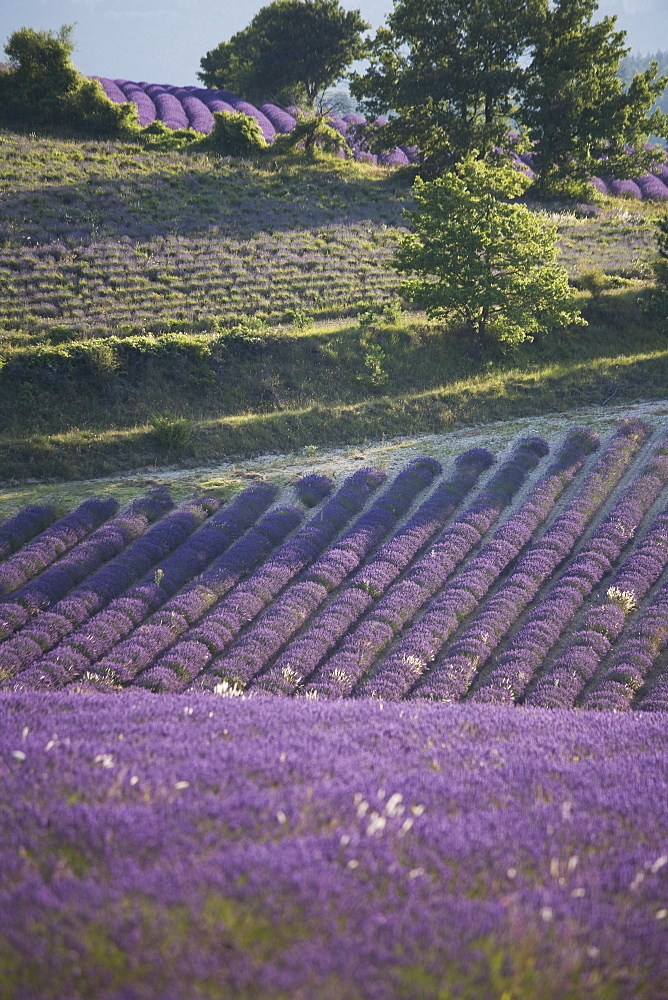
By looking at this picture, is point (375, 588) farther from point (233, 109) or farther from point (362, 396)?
A: point (233, 109)

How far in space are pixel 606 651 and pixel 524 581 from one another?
7.93 feet

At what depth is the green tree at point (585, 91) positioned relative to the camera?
41.3m

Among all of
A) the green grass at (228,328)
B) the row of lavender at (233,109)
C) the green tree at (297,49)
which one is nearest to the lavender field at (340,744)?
the green grass at (228,328)

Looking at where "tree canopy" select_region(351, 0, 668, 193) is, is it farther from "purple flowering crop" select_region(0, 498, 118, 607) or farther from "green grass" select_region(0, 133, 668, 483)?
"purple flowering crop" select_region(0, 498, 118, 607)

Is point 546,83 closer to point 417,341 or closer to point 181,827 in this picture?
point 417,341

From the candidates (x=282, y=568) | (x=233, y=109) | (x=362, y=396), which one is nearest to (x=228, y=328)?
(x=362, y=396)

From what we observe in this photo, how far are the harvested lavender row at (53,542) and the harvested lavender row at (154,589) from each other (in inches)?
88.8

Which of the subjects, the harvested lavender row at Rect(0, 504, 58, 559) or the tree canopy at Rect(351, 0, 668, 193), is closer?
the harvested lavender row at Rect(0, 504, 58, 559)

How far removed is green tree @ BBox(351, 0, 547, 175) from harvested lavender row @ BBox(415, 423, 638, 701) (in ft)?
105

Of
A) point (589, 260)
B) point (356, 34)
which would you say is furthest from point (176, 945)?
point (356, 34)

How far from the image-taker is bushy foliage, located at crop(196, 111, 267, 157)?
152 feet

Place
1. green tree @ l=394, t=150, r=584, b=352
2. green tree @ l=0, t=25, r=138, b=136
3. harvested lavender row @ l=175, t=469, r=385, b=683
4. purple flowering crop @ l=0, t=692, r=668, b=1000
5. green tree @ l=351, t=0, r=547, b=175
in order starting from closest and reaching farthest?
purple flowering crop @ l=0, t=692, r=668, b=1000, harvested lavender row @ l=175, t=469, r=385, b=683, green tree @ l=394, t=150, r=584, b=352, green tree @ l=351, t=0, r=547, b=175, green tree @ l=0, t=25, r=138, b=136

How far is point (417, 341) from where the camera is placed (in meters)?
29.0

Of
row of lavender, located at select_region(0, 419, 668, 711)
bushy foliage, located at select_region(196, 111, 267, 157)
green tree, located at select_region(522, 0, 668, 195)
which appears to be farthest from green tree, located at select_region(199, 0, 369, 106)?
row of lavender, located at select_region(0, 419, 668, 711)
